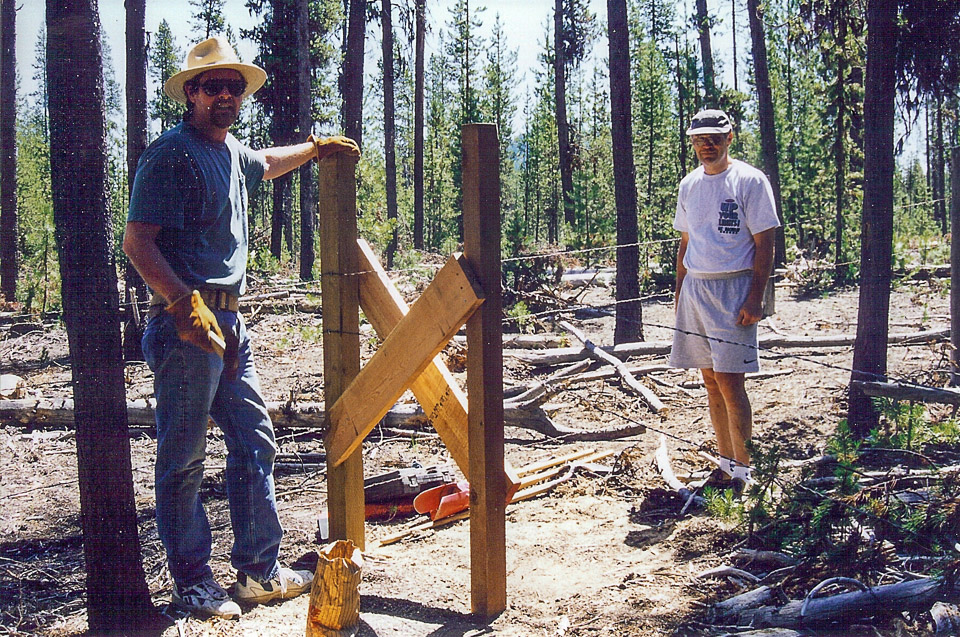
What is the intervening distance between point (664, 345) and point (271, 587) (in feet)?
21.5

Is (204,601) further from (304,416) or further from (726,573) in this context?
(304,416)

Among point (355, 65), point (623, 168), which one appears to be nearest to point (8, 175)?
point (355, 65)

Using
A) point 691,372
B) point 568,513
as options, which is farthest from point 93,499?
point 691,372

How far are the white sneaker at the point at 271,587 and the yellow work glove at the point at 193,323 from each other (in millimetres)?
1146

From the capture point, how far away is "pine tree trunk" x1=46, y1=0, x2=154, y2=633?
3.09 meters

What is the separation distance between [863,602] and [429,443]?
12.8 ft

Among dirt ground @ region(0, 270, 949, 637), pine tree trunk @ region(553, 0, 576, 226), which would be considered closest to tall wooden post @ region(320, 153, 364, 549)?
dirt ground @ region(0, 270, 949, 637)

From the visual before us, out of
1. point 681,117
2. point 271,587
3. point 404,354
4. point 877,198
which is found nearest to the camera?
point 404,354

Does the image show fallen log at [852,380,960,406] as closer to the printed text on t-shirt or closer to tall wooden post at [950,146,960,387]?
tall wooden post at [950,146,960,387]

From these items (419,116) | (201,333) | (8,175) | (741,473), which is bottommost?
(741,473)

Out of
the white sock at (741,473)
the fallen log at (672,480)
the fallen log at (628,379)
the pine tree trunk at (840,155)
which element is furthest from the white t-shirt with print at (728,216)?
the pine tree trunk at (840,155)

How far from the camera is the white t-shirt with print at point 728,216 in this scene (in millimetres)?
4363

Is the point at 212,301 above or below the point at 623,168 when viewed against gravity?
below

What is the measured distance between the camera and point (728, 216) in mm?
4457
